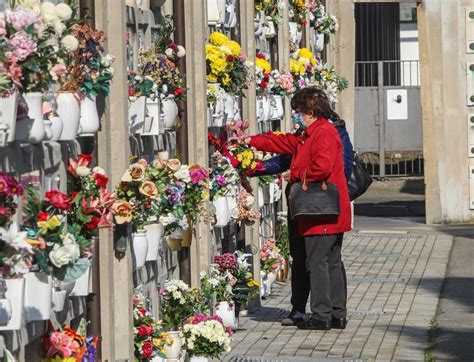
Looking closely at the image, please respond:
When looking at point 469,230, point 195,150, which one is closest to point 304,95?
point 195,150

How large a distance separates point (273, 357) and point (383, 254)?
7778mm

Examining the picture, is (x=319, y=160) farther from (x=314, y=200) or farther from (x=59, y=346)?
(x=59, y=346)

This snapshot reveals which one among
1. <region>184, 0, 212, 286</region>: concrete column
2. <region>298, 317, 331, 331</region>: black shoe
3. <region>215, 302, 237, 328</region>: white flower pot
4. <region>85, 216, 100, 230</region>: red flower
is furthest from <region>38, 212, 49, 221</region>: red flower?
<region>298, 317, 331, 331</region>: black shoe

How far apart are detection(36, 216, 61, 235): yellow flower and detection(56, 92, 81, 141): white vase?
608 millimetres

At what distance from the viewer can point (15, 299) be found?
17.6ft

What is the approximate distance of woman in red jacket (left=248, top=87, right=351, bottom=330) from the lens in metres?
11.6

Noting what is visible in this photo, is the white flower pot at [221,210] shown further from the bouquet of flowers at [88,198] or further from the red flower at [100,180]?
the red flower at [100,180]

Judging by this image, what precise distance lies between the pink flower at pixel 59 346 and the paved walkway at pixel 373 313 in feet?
13.4

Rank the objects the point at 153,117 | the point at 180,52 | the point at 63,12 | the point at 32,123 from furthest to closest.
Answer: the point at 180,52, the point at 153,117, the point at 63,12, the point at 32,123

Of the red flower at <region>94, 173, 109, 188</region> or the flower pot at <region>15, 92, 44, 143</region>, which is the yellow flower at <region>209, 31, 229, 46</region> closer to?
the red flower at <region>94, 173, 109, 188</region>

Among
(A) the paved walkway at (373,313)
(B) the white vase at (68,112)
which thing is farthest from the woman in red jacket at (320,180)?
(B) the white vase at (68,112)

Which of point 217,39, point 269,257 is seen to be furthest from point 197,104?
point 269,257

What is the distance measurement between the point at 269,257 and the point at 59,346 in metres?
8.00

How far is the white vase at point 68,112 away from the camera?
643 cm
